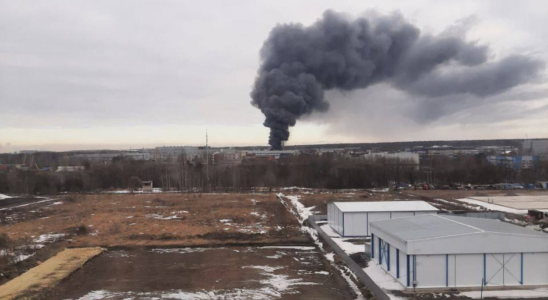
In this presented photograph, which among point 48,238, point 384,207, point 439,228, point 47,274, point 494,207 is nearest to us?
point 439,228

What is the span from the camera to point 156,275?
14.3 meters

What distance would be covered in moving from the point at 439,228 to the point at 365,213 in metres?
6.32

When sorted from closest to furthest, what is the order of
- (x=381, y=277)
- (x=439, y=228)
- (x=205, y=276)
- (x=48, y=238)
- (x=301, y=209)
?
(x=381, y=277)
(x=439, y=228)
(x=205, y=276)
(x=48, y=238)
(x=301, y=209)

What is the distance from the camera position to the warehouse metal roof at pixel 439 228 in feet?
40.7

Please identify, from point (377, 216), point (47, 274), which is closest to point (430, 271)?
point (377, 216)

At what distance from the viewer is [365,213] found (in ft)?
64.2

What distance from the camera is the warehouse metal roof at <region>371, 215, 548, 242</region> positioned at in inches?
488

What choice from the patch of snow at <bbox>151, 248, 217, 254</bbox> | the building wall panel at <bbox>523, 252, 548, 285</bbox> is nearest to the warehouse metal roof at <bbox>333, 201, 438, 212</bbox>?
the patch of snow at <bbox>151, 248, 217, 254</bbox>

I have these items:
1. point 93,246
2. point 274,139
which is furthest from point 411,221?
point 274,139

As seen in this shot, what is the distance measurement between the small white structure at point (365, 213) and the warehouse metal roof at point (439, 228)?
390 cm

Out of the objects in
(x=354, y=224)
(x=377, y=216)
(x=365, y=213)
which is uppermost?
(x=365, y=213)

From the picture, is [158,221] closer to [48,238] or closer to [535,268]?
[48,238]

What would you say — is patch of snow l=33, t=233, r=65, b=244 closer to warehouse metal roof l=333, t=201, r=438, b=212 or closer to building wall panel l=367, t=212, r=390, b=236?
warehouse metal roof l=333, t=201, r=438, b=212

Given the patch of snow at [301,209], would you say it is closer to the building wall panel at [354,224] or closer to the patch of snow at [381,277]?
the building wall panel at [354,224]
